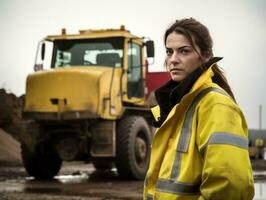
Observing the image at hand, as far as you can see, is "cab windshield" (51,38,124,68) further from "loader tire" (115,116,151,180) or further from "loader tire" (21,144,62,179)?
"loader tire" (21,144,62,179)

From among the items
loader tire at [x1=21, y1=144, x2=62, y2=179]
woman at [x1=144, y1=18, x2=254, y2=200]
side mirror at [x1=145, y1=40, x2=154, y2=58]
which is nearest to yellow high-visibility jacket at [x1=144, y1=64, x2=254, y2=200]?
woman at [x1=144, y1=18, x2=254, y2=200]

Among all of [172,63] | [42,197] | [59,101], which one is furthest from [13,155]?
[172,63]

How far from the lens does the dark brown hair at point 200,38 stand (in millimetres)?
2070

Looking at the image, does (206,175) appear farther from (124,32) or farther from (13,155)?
(13,155)

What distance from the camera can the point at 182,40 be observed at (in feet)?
6.84

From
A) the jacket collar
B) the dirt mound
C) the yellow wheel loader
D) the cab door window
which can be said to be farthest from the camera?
the dirt mound

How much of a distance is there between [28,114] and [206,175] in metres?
9.57

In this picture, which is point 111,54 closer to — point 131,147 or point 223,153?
point 131,147

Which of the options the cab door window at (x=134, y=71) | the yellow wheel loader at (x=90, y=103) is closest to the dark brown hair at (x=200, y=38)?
the yellow wheel loader at (x=90, y=103)

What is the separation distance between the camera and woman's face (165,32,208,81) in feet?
6.79

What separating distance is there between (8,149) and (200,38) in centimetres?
1743

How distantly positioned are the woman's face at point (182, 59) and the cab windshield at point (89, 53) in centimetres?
921

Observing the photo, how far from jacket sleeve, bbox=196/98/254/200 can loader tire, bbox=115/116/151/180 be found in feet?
29.0

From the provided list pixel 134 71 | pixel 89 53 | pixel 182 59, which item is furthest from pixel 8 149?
pixel 182 59
